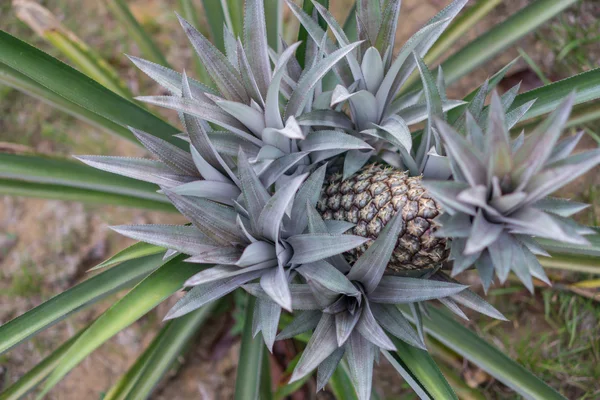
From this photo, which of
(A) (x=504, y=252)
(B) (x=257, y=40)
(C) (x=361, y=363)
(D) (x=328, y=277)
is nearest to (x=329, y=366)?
(C) (x=361, y=363)

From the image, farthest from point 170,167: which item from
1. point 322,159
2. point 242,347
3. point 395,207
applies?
point 242,347

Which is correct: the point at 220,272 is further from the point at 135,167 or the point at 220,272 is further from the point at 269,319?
the point at 135,167

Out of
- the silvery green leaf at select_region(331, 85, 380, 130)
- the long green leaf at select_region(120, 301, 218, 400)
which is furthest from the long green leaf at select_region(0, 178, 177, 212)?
the silvery green leaf at select_region(331, 85, 380, 130)

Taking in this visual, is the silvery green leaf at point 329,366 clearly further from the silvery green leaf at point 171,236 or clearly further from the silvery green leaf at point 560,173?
the silvery green leaf at point 560,173

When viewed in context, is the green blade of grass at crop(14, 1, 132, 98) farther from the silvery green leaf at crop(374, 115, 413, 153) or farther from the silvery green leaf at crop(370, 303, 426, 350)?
the silvery green leaf at crop(370, 303, 426, 350)

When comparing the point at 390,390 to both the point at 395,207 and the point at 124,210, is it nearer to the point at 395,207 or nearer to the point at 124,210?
Result: the point at 395,207

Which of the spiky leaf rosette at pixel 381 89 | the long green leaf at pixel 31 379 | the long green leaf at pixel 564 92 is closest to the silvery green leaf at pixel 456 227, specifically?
the spiky leaf rosette at pixel 381 89
